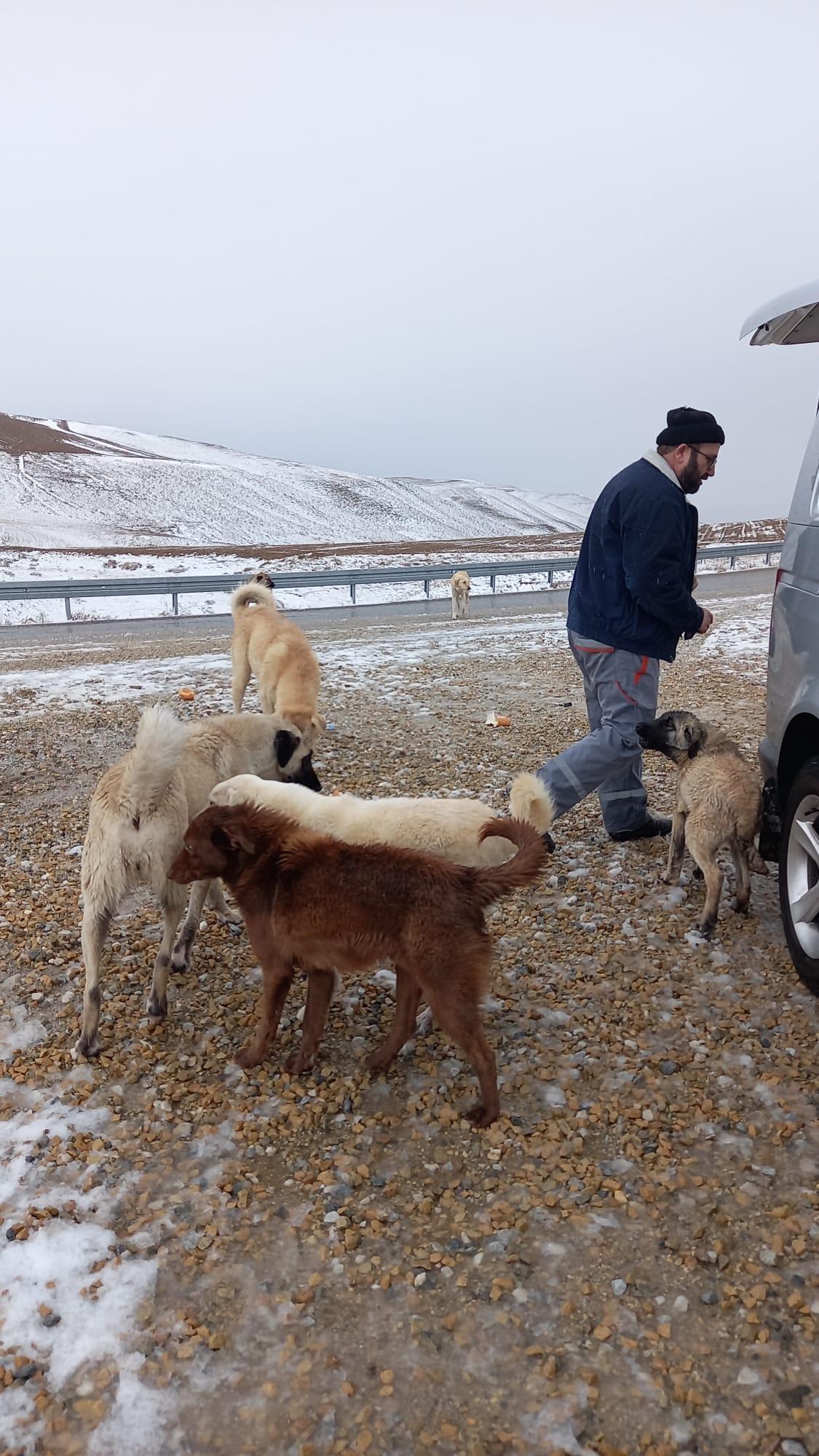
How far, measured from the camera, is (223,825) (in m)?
3.74

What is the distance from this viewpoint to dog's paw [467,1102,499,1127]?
3406mm

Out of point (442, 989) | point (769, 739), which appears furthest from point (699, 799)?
point (442, 989)

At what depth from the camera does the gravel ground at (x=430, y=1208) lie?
231 cm

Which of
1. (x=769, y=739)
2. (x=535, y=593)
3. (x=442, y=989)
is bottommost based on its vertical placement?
(x=535, y=593)

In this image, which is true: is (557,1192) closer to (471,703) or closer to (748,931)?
(748,931)

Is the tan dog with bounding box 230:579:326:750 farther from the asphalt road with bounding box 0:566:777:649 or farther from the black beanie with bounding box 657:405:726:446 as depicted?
the asphalt road with bounding box 0:566:777:649

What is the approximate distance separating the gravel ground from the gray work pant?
2.31ft

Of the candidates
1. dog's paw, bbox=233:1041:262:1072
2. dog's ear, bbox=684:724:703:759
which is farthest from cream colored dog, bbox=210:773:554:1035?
dog's ear, bbox=684:724:703:759

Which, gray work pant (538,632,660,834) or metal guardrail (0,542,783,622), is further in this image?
metal guardrail (0,542,783,622)

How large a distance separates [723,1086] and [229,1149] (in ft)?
6.86

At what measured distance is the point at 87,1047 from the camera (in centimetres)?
395

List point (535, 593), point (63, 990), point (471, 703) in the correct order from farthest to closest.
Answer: point (535, 593) < point (471, 703) < point (63, 990)

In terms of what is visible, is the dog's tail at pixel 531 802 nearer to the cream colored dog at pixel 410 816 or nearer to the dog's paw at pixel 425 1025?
the cream colored dog at pixel 410 816

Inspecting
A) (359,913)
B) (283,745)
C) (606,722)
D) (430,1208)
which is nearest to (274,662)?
(283,745)
